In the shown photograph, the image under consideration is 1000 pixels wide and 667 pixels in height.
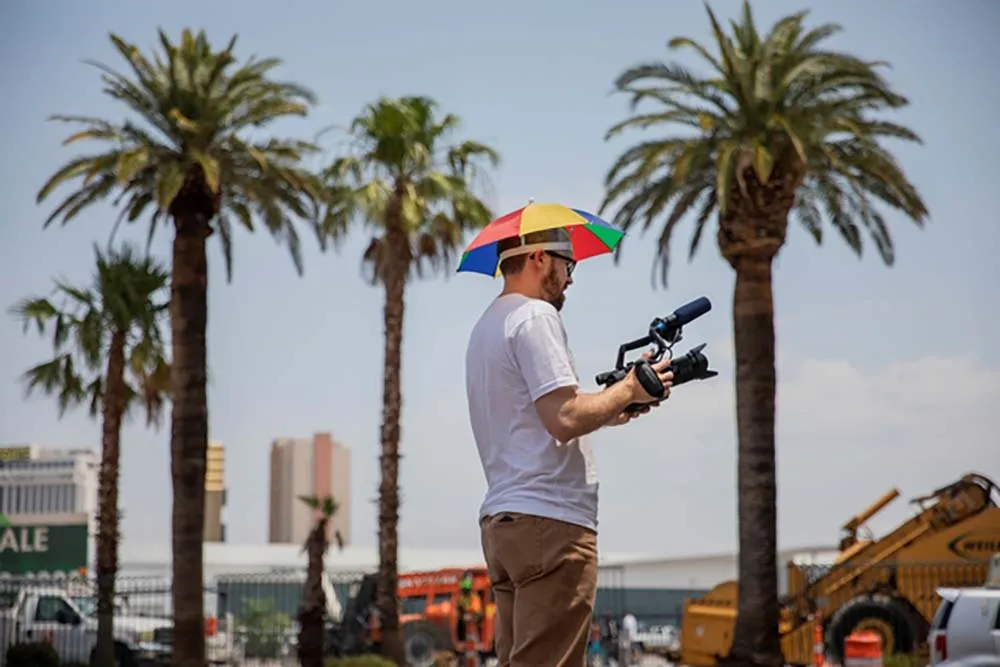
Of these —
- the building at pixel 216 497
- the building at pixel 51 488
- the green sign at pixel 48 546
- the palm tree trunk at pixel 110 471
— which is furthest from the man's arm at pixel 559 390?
the building at pixel 216 497

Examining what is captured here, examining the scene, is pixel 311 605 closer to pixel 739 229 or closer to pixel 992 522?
pixel 739 229

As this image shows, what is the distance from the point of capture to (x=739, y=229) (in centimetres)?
2034

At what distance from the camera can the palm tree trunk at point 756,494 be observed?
64.0ft

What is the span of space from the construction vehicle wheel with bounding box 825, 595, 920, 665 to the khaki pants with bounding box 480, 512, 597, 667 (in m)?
18.5

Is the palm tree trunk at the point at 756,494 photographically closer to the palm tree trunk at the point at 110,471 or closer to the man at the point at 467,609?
the man at the point at 467,609

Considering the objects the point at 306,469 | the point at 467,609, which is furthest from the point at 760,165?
the point at 306,469

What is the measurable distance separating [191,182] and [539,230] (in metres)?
17.4

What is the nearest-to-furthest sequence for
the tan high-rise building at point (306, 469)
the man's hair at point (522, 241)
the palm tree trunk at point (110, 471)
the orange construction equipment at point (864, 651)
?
the man's hair at point (522, 241)
the orange construction equipment at point (864, 651)
the palm tree trunk at point (110, 471)
the tan high-rise building at point (306, 469)

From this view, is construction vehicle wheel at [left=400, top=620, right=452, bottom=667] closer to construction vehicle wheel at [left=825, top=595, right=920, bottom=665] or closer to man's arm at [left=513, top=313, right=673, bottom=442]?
construction vehicle wheel at [left=825, top=595, right=920, bottom=665]

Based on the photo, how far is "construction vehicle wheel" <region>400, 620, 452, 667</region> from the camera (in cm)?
2664

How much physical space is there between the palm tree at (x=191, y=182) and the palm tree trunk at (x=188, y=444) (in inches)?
0.5

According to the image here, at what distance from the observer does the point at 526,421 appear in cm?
429

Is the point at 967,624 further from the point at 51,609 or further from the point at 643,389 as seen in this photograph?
the point at 51,609

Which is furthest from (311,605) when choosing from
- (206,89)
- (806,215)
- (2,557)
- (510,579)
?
(2,557)
